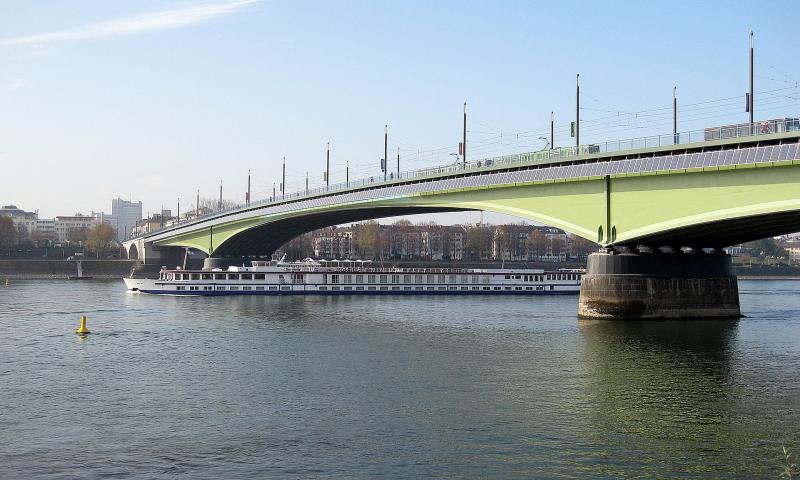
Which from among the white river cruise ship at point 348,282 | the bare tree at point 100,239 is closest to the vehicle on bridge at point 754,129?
the white river cruise ship at point 348,282

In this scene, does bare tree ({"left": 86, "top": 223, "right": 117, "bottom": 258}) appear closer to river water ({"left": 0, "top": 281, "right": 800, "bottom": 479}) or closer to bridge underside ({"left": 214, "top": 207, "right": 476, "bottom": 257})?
bridge underside ({"left": 214, "top": 207, "right": 476, "bottom": 257})

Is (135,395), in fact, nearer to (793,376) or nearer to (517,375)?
(517,375)

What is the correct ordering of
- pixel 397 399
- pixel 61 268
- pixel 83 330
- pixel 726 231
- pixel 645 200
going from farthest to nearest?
pixel 61 268
pixel 726 231
pixel 645 200
pixel 83 330
pixel 397 399

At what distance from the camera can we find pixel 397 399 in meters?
23.0

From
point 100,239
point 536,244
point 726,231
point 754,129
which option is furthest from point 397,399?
point 536,244

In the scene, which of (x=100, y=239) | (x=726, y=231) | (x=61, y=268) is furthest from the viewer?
(x=100, y=239)

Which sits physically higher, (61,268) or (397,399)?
(61,268)

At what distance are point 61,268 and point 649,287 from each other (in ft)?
277

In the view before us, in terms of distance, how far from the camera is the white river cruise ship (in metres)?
62.4

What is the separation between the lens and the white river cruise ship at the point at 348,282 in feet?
205

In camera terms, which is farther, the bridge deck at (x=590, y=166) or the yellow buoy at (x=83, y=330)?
the yellow buoy at (x=83, y=330)

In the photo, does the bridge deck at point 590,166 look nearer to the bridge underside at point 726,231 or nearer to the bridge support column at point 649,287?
the bridge underside at point 726,231

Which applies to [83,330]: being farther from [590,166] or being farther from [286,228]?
[286,228]

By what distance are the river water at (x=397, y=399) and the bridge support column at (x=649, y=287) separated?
94cm
